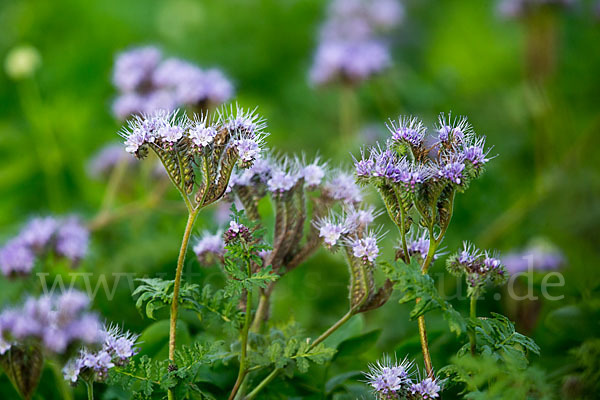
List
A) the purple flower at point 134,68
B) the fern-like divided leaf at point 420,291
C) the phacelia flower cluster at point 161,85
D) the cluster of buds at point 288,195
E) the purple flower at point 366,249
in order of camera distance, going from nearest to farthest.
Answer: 1. the fern-like divided leaf at point 420,291
2. the purple flower at point 366,249
3. the cluster of buds at point 288,195
4. the phacelia flower cluster at point 161,85
5. the purple flower at point 134,68

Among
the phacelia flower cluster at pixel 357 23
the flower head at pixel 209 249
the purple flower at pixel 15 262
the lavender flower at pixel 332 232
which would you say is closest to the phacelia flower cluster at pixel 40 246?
the purple flower at pixel 15 262

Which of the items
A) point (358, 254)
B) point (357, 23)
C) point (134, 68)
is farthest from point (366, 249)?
point (357, 23)

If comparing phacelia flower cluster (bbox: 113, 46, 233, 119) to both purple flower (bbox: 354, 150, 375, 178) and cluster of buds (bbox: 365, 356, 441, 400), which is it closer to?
purple flower (bbox: 354, 150, 375, 178)

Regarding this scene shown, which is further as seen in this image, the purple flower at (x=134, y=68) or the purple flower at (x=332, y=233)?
the purple flower at (x=134, y=68)

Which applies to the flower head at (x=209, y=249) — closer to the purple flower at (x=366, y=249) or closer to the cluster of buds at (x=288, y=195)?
the cluster of buds at (x=288, y=195)

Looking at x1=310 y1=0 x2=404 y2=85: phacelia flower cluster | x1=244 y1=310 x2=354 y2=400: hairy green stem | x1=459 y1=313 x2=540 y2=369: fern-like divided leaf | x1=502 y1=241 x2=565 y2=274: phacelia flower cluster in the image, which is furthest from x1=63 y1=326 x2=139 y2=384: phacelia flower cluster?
x1=310 y1=0 x2=404 y2=85: phacelia flower cluster

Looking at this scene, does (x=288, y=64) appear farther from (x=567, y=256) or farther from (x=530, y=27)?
(x=567, y=256)

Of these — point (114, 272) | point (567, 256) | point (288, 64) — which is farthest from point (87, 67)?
point (567, 256)
